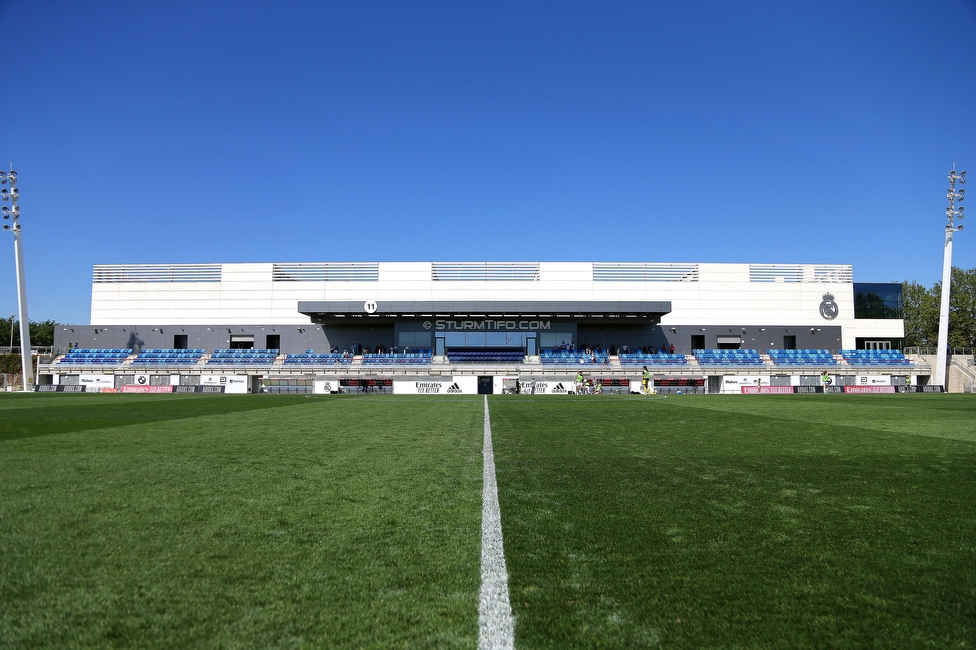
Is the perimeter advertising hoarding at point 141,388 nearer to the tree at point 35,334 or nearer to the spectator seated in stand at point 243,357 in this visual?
the spectator seated in stand at point 243,357

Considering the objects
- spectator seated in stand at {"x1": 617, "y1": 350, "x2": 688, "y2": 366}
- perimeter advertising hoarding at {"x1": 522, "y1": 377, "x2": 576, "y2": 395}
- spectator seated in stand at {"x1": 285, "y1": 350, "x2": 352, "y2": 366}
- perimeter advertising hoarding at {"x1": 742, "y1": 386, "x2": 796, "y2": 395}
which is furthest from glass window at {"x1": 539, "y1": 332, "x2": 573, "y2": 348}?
spectator seated in stand at {"x1": 285, "y1": 350, "x2": 352, "y2": 366}

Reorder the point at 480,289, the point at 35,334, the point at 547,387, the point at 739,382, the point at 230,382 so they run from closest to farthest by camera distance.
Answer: the point at 547,387
the point at 739,382
the point at 230,382
the point at 480,289
the point at 35,334

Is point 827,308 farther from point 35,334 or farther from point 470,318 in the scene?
point 35,334

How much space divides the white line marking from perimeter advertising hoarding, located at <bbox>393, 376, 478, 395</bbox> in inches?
1520

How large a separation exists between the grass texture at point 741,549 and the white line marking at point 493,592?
0.23 feet

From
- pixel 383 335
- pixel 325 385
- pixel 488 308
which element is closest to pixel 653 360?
pixel 488 308

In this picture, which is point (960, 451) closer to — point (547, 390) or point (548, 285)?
point (547, 390)

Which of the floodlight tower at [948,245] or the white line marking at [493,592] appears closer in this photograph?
the white line marking at [493,592]

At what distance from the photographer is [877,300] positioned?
178 feet

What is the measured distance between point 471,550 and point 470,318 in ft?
155

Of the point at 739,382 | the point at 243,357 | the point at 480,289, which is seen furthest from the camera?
the point at 480,289

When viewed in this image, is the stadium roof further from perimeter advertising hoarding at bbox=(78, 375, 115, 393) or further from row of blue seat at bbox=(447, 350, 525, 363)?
perimeter advertising hoarding at bbox=(78, 375, 115, 393)

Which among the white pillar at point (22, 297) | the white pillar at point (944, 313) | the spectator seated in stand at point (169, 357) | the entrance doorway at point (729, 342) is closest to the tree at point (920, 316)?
the white pillar at point (944, 313)

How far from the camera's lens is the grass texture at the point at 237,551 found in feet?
8.74
